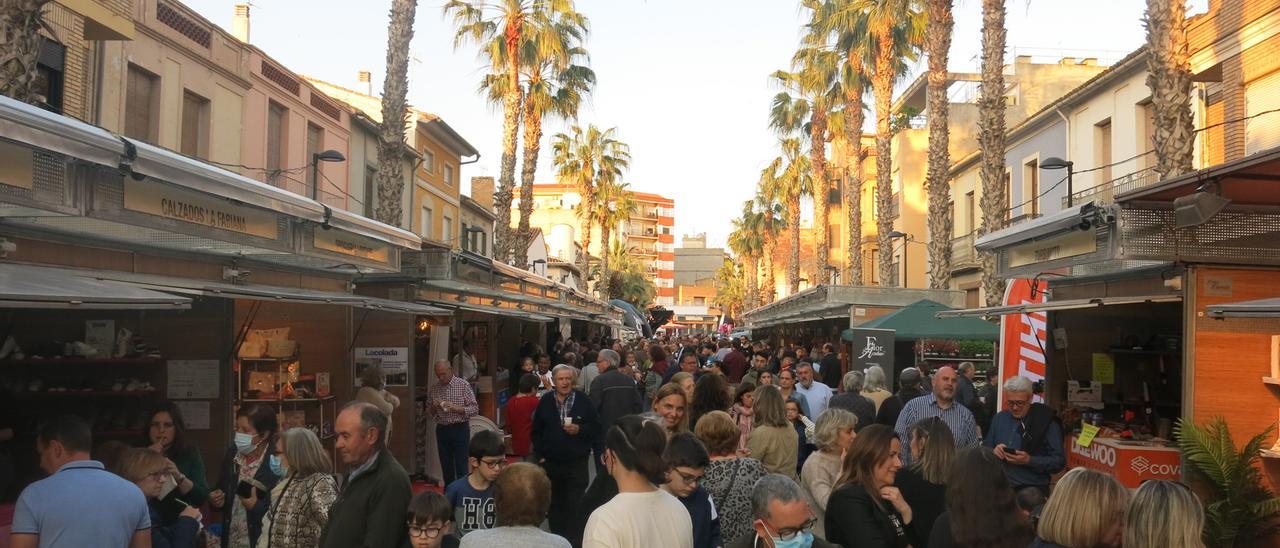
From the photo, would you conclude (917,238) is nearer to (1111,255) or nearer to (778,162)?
(778,162)

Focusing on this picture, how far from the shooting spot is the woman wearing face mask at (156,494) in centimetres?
546

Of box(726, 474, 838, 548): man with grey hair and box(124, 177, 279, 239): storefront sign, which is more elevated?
box(124, 177, 279, 239): storefront sign

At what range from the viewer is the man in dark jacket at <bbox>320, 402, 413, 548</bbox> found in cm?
451

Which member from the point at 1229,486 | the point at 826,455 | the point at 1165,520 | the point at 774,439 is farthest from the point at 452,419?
the point at 1165,520

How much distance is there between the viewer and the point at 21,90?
8891 millimetres

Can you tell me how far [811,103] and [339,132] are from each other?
1938 centimetres

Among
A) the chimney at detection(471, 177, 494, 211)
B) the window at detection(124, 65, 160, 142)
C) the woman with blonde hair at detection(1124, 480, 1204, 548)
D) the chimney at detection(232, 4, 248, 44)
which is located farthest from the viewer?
the chimney at detection(471, 177, 494, 211)

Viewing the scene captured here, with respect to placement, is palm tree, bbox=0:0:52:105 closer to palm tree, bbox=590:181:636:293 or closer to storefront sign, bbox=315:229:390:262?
storefront sign, bbox=315:229:390:262

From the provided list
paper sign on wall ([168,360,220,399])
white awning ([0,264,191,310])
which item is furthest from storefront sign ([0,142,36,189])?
paper sign on wall ([168,360,220,399])

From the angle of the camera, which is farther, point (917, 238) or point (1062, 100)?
point (917, 238)

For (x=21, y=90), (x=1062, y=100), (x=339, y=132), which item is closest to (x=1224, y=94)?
(x=1062, y=100)

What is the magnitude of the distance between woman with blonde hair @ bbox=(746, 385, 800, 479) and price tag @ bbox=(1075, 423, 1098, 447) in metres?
3.68

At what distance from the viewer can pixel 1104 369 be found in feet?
36.2

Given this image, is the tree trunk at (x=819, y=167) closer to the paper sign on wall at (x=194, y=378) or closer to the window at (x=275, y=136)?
the window at (x=275, y=136)
